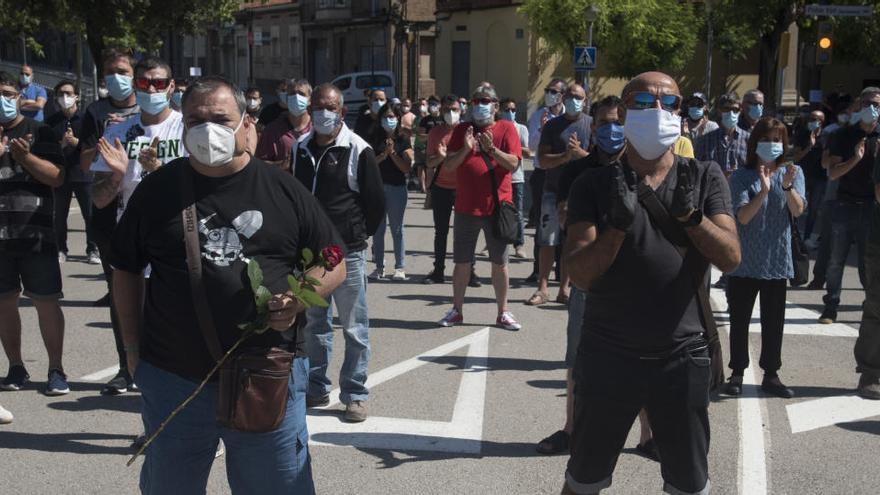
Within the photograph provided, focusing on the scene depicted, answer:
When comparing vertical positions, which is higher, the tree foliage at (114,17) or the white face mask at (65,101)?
the tree foliage at (114,17)


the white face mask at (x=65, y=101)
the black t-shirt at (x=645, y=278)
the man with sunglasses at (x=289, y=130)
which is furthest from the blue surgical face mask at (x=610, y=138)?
the white face mask at (x=65, y=101)

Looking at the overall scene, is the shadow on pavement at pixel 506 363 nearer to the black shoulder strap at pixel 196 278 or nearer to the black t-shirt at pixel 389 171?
the black t-shirt at pixel 389 171

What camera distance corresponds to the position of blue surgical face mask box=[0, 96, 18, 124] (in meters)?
6.32

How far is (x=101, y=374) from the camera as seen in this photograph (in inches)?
271

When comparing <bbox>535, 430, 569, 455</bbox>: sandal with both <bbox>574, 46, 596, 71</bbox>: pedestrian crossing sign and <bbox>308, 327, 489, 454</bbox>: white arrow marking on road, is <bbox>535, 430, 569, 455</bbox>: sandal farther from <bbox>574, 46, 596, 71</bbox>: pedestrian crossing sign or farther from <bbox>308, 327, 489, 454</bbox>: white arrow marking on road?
<bbox>574, 46, 596, 71</bbox>: pedestrian crossing sign

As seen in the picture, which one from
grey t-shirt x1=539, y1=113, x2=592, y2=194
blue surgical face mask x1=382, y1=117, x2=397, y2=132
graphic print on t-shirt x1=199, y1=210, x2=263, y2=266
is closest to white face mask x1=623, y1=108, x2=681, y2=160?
graphic print on t-shirt x1=199, y1=210, x2=263, y2=266

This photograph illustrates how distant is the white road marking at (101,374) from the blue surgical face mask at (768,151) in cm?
467

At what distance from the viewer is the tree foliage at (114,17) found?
1848cm

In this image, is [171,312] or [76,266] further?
[76,266]

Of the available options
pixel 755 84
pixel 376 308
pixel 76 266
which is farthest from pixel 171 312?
pixel 755 84

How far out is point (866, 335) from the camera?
6586 mm

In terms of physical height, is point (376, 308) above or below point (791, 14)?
below

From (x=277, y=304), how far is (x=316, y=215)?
416 millimetres

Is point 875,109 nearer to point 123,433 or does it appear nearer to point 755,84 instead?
point 123,433
